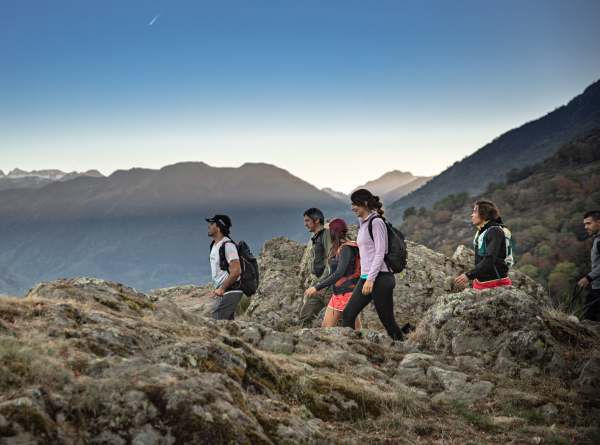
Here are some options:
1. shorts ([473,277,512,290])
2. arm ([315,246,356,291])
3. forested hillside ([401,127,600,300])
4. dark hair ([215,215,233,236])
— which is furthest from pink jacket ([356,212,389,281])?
forested hillside ([401,127,600,300])

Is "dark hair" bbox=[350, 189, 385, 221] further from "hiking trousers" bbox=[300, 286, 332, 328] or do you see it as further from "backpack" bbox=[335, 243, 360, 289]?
"hiking trousers" bbox=[300, 286, 332, 328]

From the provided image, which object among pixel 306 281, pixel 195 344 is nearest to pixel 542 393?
pixel 195 344

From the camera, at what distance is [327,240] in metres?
8.02

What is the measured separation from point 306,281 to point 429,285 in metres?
3.47

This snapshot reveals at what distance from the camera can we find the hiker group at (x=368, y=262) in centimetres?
619

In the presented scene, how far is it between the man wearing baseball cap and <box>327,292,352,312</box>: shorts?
168 cm

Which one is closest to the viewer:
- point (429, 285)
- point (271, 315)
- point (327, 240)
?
→ point (327, 240)

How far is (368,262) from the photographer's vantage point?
6.33m

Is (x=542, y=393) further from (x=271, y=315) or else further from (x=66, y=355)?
(x=271, y=315)

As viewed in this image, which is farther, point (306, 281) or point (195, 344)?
point (306, 281)

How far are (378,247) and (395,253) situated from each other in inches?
11.3

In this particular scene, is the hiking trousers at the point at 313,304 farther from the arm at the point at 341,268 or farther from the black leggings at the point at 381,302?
the black leggings at the point at 381,302

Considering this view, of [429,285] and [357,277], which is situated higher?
[357,277]

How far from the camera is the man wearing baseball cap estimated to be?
6758 millimetres
